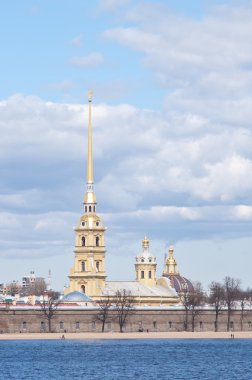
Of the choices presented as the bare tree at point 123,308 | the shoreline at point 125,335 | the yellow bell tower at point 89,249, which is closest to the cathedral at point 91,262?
the yellow bell tower at point 89,249

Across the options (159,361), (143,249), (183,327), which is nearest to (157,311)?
(183,327)

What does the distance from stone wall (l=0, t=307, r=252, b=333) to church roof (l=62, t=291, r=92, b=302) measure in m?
8.99

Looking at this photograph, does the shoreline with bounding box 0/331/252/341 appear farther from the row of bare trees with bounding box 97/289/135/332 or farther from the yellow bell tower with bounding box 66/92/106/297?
the yellow bell tower with bounding box 66/92/106/297

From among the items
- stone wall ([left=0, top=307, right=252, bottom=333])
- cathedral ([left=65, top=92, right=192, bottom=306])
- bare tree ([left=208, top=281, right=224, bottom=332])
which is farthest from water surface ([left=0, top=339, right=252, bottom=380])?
cathedral ([left=65, top=92, right=192, bottom=306])

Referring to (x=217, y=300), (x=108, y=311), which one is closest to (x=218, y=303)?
(x=217, y=300)

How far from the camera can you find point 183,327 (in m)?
160

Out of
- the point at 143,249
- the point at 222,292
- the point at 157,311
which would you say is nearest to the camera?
the point at 157,311

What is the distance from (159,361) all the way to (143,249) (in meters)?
88.8

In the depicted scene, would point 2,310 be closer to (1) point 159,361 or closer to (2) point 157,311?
(2) point 157,311

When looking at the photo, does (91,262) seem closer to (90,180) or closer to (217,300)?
(90,180)

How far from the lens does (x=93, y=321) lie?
153 m

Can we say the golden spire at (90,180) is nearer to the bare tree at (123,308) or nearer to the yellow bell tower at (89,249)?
the yellow bell tower at (89,249)

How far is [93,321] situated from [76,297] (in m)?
10.9

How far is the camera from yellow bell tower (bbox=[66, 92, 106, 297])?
17195 centimetres
